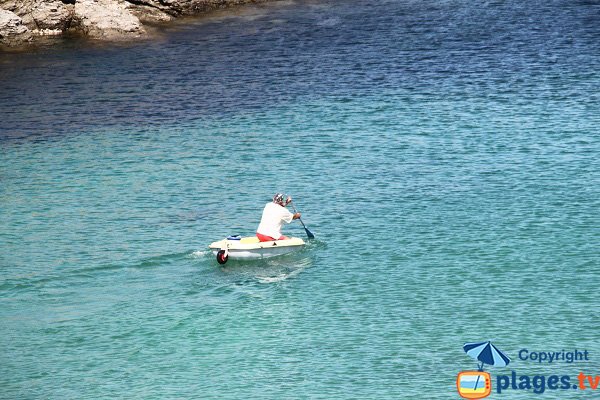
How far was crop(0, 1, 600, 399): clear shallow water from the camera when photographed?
3070 cm

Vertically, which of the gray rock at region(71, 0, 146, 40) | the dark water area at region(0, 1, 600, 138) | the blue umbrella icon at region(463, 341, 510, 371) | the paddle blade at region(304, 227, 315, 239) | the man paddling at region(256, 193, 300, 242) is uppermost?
the gray rock at region(71, 0, 146, 40)

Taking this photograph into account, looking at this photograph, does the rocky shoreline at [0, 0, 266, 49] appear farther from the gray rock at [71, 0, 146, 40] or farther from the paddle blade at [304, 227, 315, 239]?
the paddle blade at [304, 227, 315, 239]

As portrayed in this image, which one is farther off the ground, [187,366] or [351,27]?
[351,27]

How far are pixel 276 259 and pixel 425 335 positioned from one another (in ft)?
22.8

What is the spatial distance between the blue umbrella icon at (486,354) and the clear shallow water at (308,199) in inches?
15.2

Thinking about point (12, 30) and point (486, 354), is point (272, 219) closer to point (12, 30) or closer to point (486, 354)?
point (486, 354)

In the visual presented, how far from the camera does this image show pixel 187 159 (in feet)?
156

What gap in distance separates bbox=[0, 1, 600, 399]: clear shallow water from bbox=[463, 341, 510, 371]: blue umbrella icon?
39cm

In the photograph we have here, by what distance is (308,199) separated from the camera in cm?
4247

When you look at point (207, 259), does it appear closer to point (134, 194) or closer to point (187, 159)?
point (134, 194)

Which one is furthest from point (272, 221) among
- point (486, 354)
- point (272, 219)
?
point (486, 354)

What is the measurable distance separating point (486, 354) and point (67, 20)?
4227 centimetres

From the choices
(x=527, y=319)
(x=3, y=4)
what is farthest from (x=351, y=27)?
(x=527, y=319)

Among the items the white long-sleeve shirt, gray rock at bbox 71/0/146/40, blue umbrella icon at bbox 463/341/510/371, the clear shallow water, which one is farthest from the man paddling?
gray rock at bbox 71/0/146/40
